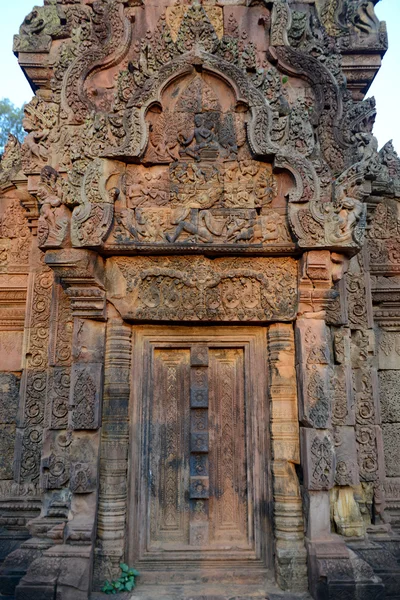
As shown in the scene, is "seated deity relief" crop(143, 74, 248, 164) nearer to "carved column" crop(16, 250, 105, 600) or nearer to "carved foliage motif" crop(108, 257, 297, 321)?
"carved foliage motif" crop(108, 257, 297, 321)

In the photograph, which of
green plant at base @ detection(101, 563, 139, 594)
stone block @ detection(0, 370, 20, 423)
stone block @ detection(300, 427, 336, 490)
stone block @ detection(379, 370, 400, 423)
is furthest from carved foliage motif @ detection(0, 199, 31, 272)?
stone block @ detection(379, 370, 400, 423)

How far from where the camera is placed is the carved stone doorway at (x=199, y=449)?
4523 mm

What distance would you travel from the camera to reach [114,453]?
4531mm

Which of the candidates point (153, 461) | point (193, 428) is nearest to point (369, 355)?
point (193, 428)

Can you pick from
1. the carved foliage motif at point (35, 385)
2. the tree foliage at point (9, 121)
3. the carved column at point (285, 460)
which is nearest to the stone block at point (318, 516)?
the carved column at point (285, 460)

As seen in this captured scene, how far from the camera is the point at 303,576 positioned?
426 cm

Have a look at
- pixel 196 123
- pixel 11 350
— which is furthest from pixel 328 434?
pixel 11 350

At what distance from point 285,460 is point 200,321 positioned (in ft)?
5.20

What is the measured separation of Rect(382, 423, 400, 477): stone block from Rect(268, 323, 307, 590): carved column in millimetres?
1638

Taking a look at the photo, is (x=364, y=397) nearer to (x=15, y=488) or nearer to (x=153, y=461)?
(x=153, y=461)

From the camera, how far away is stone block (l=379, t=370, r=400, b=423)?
18.5 feet

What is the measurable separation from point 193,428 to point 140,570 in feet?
4.61

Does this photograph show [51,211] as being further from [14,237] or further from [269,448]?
[269,448]

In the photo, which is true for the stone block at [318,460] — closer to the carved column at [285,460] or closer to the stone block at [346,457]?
the carved column at [285,460]
